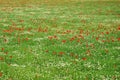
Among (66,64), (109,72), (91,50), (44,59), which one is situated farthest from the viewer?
(91,50)

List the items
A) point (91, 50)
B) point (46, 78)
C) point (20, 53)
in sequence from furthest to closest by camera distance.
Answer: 1. point (91, 50)
2. point (20, 53)
3. point (46, 78)

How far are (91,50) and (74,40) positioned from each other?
163 inches

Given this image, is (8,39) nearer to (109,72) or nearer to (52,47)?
(52,47)

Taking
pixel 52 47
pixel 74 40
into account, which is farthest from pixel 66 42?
pixel 52 47

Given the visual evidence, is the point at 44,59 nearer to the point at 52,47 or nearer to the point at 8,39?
the point at 52,47

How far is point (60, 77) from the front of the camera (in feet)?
48.9

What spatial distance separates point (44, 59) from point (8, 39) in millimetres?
7990

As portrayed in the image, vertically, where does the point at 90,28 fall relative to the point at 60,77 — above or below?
below

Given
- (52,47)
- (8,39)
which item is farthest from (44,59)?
(8,39)

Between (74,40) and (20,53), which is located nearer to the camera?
(20,53)

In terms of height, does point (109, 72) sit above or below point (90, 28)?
above

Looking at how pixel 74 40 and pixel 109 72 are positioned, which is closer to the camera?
pixel 109 72

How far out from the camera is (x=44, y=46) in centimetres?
2298

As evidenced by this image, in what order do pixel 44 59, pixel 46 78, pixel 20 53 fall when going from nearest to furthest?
pixel 46 78 → pixel 44 59 → pixel 20 53
